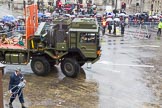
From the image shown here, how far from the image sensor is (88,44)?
17.6 m

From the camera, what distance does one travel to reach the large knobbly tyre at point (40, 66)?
18172mm

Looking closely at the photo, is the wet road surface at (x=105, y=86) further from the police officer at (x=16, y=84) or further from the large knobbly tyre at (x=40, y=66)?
the police officer at (x=16, y=84)

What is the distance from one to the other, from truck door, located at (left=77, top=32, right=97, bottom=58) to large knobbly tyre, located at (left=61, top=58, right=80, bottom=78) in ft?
2.26

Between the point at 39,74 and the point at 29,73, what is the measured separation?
32.7 inches

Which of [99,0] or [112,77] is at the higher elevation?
[99,0]

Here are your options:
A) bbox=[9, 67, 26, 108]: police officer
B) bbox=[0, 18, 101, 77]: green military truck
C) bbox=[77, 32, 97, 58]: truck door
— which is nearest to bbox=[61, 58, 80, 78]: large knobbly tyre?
bbox=[0, 18, 101, 77]: green military truck

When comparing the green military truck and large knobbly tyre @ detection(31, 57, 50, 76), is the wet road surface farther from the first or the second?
the green military truck

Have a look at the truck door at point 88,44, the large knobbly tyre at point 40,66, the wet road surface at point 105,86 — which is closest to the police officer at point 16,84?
the wet road surface at point 105,86

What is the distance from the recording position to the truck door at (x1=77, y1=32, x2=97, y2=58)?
693 inches

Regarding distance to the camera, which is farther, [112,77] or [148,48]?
[148,48]

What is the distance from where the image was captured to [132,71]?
1977 centimetres

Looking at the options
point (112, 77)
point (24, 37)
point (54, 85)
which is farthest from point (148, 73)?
point (24, 37)

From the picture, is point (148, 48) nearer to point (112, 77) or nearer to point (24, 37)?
point (112, 77)

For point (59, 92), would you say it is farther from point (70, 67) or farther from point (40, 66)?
point (40, 66)
